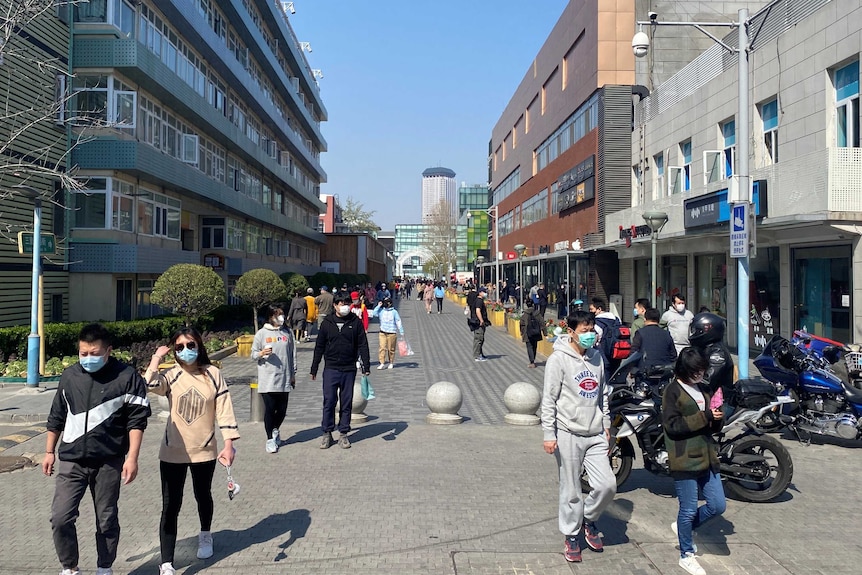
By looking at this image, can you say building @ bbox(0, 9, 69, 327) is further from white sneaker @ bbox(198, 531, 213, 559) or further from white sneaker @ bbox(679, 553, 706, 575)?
white sneaker @ bbox(679, 553, 706, 575)

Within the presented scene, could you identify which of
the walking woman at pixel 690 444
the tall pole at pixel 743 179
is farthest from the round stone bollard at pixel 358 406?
the tall pole at pixel 743 179

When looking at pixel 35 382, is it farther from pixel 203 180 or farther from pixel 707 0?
pixel 707 0

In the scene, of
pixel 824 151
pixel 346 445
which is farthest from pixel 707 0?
pixel 346 445

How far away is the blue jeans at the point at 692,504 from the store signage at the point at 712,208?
40.5ft

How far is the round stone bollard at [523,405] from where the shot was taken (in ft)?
32.8

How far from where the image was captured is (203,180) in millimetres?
26703

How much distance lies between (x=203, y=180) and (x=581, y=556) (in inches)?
965

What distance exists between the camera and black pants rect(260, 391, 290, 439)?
8266 mm

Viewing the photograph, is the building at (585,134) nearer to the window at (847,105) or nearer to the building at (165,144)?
the window at (847,105)

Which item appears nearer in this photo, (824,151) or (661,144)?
(824,151)

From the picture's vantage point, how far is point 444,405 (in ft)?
33.1

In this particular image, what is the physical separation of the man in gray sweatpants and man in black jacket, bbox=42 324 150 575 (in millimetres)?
2886

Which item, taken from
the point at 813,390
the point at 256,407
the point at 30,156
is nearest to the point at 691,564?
the point at 813,390

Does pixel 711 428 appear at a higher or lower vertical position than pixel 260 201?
lower
